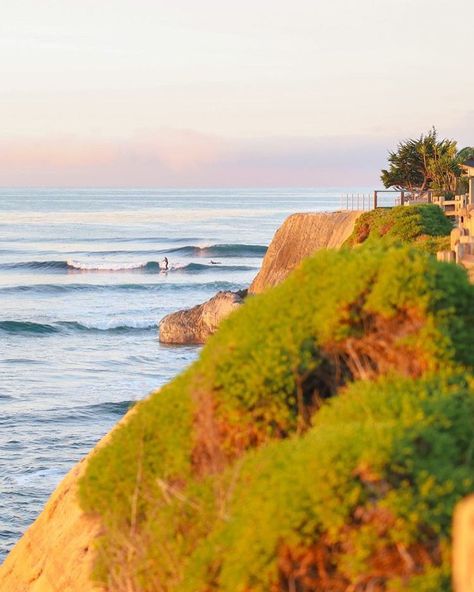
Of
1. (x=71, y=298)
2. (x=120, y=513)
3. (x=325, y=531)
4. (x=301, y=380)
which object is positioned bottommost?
(x=71, y=298)

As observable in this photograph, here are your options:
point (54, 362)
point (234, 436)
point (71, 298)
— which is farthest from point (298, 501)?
point (71, 298)

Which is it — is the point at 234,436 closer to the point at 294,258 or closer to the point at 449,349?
the point at 449,349

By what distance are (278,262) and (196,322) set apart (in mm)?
9287

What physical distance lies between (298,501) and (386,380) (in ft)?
6.29

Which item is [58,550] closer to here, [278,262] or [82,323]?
[278,262]

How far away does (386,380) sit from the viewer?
8625 mm

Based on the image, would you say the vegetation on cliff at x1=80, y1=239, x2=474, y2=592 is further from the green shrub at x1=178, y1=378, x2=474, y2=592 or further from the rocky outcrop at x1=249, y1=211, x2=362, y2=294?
the rocky outcrop at x1=249, y1=211, x2=362, y2=294

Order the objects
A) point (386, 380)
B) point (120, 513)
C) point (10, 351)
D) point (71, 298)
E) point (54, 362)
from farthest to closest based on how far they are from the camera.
→ 1. point (71, 298)
2. point (10, 351)
3. point (54, 362)
4. point (120, 513)
5. point (386, 380)

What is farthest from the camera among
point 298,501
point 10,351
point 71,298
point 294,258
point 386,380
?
point 71,298

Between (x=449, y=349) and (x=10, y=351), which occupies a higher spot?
(x=449, y=349)

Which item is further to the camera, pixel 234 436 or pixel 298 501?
pixel 234 436

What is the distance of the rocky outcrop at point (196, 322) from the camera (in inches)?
1822

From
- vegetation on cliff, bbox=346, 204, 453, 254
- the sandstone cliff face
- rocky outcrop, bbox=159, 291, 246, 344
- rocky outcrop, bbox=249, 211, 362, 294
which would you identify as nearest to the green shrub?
the sandstone cliff face

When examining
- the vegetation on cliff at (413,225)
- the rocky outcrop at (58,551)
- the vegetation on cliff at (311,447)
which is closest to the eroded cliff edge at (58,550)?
the rocky outcrop at (58,551)
